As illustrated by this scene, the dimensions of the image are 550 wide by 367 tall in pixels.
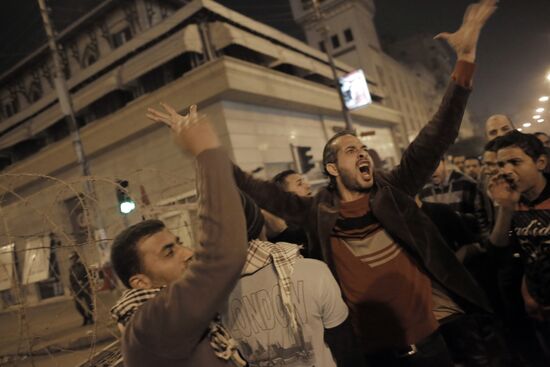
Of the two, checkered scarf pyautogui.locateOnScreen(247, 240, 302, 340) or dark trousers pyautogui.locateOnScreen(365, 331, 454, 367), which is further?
dark trousers pyautogui.locateOnScreen(365, 331, 454, 367)

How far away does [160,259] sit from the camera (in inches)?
61.3

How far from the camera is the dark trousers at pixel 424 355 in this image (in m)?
2.06

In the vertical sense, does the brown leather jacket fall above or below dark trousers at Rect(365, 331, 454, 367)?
above

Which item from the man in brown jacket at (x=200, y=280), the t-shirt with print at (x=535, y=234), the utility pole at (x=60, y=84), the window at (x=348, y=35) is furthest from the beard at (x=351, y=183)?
the window at (x=348, y=35)

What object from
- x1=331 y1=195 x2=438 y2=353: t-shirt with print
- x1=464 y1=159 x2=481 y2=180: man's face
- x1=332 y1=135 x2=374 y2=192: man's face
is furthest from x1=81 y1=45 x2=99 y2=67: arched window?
x1=331 y1=195 x2=438 y2=353: t-shirt with print

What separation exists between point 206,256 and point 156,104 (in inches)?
529

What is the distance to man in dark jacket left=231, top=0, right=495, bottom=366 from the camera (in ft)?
6.95

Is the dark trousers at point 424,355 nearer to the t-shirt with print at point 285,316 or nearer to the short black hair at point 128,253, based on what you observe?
the t-shirt with print at point 285,316

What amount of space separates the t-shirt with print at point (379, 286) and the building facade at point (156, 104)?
8.11 m

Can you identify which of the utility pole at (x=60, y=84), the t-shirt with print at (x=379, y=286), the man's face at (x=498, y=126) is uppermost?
the utility pole at (x=60, y=84)

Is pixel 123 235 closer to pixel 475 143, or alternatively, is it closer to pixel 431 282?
pixel 431 282

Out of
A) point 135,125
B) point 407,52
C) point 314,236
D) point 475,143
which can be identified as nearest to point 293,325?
point 314,236

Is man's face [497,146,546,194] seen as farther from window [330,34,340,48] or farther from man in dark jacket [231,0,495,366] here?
window [330,34,340,48]

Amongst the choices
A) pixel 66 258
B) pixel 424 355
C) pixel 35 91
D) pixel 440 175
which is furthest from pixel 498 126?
pixel 35 91
